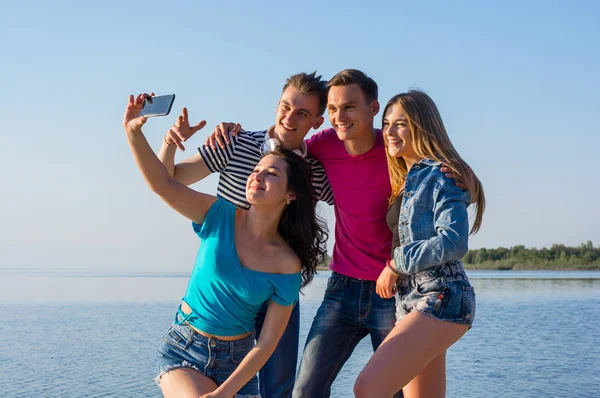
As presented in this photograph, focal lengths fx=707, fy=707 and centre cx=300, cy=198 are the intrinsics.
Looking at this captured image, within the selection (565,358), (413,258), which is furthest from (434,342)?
(565,358)

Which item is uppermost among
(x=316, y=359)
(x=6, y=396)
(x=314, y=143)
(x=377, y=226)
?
(x=314, y=143)

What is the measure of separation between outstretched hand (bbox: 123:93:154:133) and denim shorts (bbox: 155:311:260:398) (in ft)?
3.33

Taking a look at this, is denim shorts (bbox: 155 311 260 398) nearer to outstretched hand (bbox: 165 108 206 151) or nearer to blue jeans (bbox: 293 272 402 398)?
blue jeans (bbox: 293 272 402 398)

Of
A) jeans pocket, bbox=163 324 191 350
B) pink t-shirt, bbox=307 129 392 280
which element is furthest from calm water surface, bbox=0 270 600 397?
jeans pocket, bbox=163 324 191 350

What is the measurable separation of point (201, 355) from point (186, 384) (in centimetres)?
16

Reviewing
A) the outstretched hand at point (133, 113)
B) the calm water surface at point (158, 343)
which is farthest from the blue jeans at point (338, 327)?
the calm water surface at point (158, 343)

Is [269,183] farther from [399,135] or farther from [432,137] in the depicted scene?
[432,137]

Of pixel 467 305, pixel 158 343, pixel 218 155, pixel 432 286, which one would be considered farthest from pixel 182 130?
pixel 158 343

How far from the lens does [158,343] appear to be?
49.8 ft

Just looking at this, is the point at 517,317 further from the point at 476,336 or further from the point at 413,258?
the point at 413,258

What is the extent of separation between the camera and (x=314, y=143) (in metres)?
4.61

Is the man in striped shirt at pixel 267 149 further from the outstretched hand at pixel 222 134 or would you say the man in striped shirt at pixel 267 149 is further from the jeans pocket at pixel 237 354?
the jeans pocket at pixel 237 354

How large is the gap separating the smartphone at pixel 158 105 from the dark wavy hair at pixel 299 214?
796 mm

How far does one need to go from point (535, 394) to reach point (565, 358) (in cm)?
313
